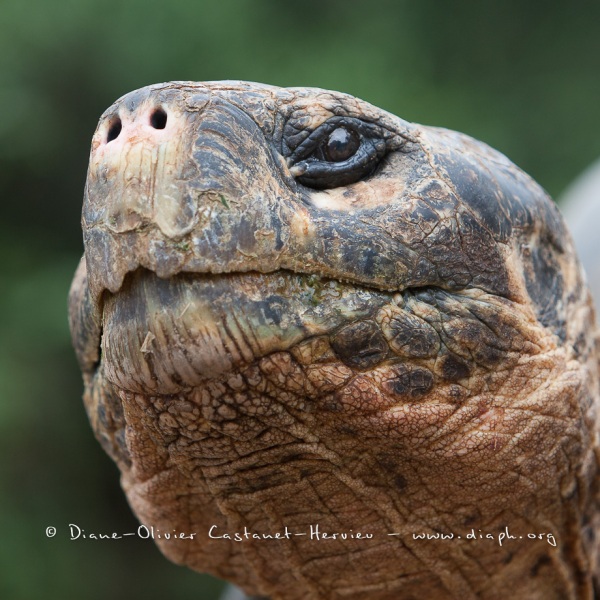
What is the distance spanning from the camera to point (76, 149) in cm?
568

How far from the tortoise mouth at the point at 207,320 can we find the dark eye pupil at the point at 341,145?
0.21 meters

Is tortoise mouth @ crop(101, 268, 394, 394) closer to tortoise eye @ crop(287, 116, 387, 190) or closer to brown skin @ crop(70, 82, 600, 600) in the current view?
brown skin @ crop(70, 82, 600, 600)

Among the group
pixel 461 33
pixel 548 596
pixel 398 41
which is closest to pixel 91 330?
pixel 548 596

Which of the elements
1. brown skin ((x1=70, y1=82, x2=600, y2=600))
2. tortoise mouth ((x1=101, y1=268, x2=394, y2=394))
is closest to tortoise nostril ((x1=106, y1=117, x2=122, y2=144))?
brown skin ((x1=70, y1=82, x2=600, y2=600))

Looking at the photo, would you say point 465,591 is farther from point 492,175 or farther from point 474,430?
point 492,175

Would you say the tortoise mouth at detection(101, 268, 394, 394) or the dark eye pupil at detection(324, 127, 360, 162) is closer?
the tortoise mouth at detection(101, 268, 394, 394)

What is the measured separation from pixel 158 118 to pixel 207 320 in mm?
308

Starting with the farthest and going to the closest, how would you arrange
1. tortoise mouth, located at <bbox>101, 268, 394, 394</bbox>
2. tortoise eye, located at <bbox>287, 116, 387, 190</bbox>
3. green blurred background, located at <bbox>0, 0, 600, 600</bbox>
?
green blurred background, located at <bbox>0, 0, 600, 600</bbox> → tortoise eye, located at <bbox>287, 116, 387, 190</bbox> → tortoise mouth, located at <bbox>101, 268, 394, 394</bbox>

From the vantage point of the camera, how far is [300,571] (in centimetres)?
171

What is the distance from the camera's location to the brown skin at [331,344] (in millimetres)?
1280

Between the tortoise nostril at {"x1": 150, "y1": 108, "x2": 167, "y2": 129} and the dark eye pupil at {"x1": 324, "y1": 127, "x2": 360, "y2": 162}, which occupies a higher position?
the tortoise nostril at {"x1": 150, "y1": 108, "x2": 167, "y2": 129}

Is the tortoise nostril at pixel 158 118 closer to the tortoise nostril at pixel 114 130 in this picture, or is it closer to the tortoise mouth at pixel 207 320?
the tortoise nostril at pixel 114 130

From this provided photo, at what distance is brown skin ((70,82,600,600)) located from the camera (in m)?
1.28

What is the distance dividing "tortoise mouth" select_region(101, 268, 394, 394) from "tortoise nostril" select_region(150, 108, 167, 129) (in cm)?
21
